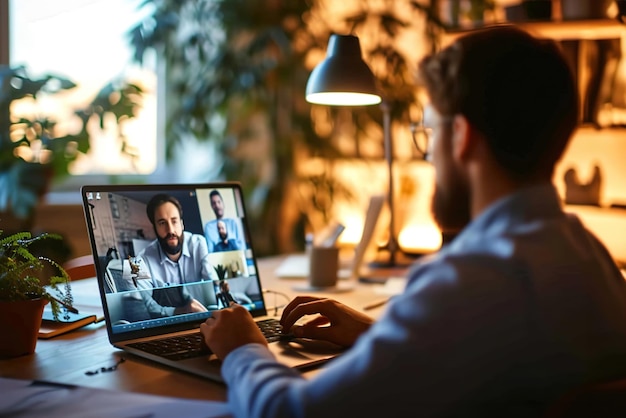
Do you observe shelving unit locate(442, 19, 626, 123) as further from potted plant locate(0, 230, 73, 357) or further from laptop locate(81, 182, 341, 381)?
potted plant locate(0, 230, 73, 357)

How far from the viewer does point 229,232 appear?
1.49m

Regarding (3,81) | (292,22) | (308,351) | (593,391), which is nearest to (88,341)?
(308,351)

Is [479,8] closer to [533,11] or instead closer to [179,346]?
[533,11]

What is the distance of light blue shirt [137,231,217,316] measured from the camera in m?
1.30

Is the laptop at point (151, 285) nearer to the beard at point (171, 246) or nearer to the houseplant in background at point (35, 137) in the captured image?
the beard at point (171, 246)

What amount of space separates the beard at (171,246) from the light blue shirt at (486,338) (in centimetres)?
55

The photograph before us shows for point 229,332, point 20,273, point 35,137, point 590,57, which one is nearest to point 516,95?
point 229,332

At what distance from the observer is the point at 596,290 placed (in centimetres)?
84

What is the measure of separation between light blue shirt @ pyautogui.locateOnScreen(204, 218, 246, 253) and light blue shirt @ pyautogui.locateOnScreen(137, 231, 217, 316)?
20mm

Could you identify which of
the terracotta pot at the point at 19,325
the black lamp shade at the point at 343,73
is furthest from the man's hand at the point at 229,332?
the black lamp shade at the point at 343,73

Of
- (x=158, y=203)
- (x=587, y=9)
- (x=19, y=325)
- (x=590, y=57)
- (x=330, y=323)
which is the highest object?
(x=587, y=9)

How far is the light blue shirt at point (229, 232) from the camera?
143cm

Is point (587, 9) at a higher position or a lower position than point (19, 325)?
higher

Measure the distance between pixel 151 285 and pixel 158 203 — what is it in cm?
17
